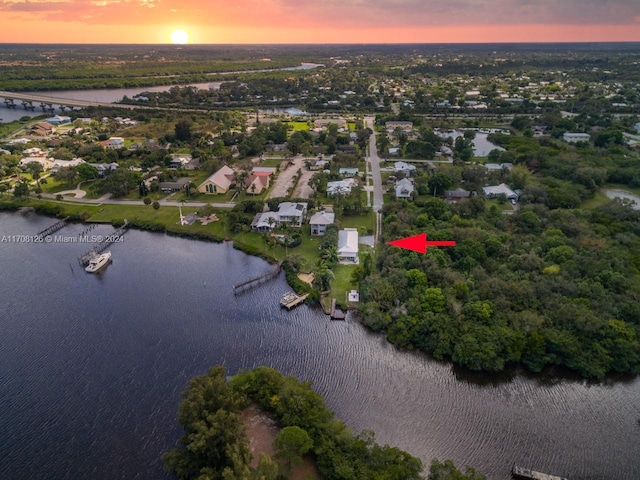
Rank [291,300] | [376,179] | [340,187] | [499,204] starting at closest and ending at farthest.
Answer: [291,300], [499,204], [340,187], [376,179]

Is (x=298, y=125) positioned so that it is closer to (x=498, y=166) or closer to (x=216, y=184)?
(x=216, y=184)

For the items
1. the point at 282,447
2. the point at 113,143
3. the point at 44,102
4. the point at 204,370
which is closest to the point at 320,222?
the point at 204,370

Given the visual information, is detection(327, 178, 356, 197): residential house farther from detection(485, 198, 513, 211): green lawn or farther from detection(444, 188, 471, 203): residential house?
detection(485, 198, 513, 211): green lawn

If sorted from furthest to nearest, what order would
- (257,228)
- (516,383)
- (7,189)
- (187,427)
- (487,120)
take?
(487,120) → (7,189) → (257,228) → (516,383) → (187,427)

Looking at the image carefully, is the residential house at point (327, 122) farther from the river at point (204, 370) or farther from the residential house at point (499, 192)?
the river at point (204, 370)

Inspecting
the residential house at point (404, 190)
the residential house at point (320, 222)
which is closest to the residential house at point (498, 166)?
the residential house at point (404, 190)

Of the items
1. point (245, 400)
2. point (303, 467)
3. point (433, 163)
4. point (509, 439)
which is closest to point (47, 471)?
point (245, 400)

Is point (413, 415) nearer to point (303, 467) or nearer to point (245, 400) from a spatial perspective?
point (303, 467)
